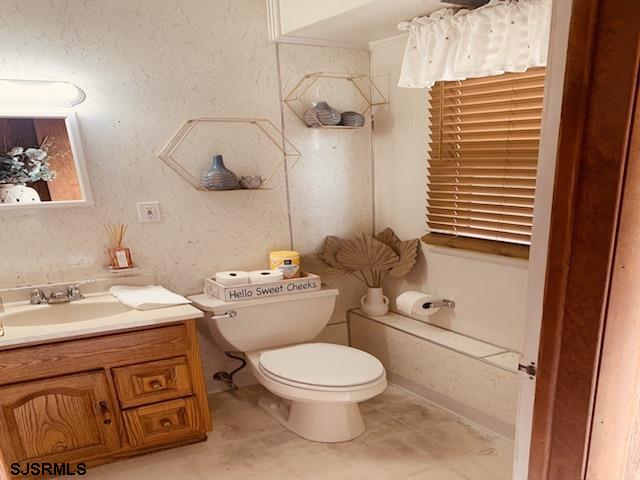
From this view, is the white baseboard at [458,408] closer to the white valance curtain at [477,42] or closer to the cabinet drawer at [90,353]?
the cabinet drawer at [90,353]

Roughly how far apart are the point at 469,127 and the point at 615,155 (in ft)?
5.19

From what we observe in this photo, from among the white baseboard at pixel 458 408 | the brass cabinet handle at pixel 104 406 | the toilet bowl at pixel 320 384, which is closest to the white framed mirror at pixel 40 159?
the brass cabinet handle at pixel 104 406

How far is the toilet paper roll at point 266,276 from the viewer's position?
6.84 ft

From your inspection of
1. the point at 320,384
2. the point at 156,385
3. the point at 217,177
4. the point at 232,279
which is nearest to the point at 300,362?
the point at 320,384

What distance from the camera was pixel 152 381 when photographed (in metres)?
1.78

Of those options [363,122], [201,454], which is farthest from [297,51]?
[201,454]

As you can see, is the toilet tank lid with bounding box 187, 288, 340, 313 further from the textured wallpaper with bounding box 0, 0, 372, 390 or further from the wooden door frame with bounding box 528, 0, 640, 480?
the wooden door frame with bounding box 528, 0, 640, 480

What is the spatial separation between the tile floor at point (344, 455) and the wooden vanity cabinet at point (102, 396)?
10 cm

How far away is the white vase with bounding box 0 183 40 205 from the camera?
182 cm

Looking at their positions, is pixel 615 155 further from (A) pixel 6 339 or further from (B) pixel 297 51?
(B) pixel 297 51

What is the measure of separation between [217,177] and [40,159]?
0.73 m

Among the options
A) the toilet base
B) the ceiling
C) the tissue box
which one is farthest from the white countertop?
the ceiling

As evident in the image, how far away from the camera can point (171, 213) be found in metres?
2.13

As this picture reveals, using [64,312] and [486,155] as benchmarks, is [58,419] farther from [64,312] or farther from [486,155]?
[486,155]
